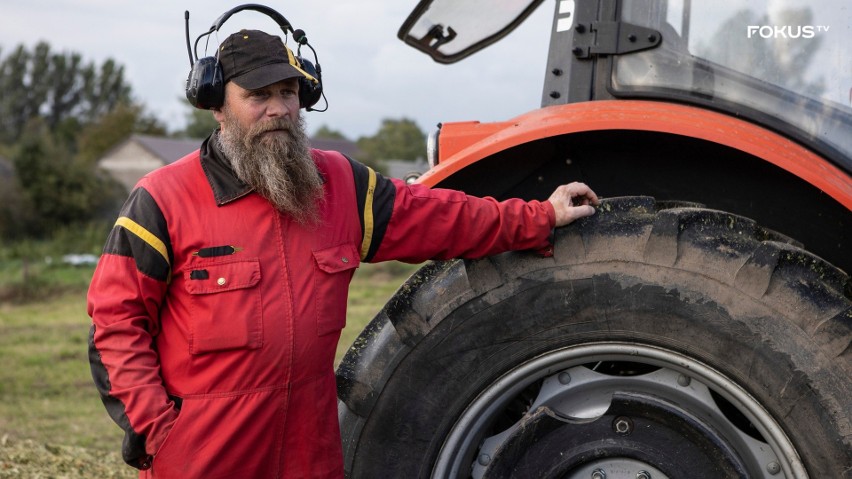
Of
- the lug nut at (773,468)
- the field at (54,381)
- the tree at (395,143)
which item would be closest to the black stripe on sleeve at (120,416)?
the lug nut at (773,468)

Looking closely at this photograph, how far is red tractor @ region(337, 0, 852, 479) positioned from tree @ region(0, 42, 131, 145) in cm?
7503

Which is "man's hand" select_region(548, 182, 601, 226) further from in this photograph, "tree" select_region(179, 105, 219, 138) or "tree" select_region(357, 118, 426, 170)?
"tree" select_region(179, 105, 219, 138)

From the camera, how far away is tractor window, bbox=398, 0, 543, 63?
381 centimetres

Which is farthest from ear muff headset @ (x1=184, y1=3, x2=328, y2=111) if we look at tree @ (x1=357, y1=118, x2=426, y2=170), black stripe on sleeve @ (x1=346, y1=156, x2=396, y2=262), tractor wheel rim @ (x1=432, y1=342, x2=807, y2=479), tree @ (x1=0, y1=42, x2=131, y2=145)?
tree @ (x1=0, y1=42, x2=131, y2=145)

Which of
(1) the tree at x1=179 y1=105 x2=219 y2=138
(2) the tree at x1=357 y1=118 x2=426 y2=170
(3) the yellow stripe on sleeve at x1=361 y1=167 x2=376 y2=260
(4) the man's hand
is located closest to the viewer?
(4) the man's hand

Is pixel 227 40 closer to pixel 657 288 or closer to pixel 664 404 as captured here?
pixel 657 288

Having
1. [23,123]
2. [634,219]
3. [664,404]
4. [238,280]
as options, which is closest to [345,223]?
[238,280]

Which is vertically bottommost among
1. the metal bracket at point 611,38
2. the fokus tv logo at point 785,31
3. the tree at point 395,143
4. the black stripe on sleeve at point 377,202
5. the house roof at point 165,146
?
the black stripe on sleeve at point 377,202

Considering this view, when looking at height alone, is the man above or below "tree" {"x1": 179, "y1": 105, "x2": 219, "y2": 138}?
below

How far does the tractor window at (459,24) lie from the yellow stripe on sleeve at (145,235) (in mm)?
1577

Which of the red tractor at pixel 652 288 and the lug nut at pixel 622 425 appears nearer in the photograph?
the red tractor at pixel 652 288

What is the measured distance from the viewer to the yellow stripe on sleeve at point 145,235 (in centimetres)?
260

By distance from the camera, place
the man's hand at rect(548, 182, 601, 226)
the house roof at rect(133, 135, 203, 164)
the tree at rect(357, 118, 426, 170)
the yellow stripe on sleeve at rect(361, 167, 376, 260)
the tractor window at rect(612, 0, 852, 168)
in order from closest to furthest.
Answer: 1. the man's hand at rect(548, 182, 601, 226)
2. the tractor window at rect(612, 0, 852, 168)
3. the yellow stripe on sleeve at rect(361, 167, 376, 260)
4. the tree at rect(357, 118, 426, 170)
5. the house roof at rect(133, 135, 203, 164)

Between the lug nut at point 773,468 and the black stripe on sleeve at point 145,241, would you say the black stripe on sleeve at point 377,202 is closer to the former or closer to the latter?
the black stripe on sleeve at point 145,241
